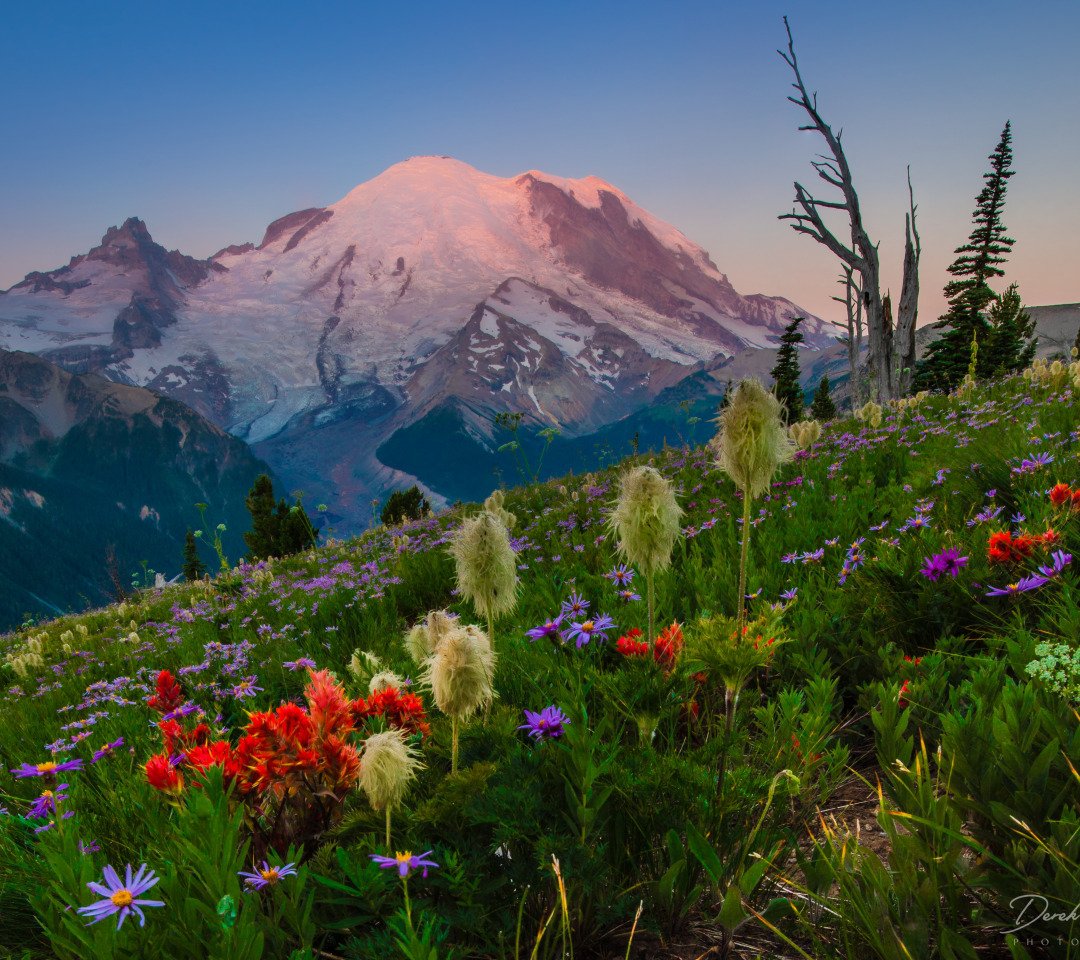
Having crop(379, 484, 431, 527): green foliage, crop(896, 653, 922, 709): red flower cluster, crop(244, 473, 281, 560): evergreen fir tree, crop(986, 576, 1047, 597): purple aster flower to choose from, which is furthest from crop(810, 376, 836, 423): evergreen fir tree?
crop(896, 653, 922, 709): red flower cluster

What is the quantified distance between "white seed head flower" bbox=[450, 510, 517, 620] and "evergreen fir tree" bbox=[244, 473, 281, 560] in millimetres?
33105

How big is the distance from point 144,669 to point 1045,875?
6.17 m

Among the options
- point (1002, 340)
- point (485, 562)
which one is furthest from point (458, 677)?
point (1002, 340)

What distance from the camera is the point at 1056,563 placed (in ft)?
8.22

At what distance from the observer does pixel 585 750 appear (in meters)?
1.62

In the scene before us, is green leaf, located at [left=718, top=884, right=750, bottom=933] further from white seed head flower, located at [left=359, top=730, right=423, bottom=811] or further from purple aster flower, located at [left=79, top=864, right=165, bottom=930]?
purple aster flower, located at [left=79, top=864, right=165, bottom=930]

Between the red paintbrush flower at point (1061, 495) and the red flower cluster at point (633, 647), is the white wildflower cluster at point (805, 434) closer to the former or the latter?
the red paintbrush flower at point (1061, 495)

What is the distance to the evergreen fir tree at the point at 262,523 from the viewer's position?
34781 mm

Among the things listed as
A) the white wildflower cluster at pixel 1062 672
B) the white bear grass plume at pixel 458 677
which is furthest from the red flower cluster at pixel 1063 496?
the white bear grass plume at pixel 458 677

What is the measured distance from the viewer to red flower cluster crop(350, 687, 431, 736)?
2.17 meters

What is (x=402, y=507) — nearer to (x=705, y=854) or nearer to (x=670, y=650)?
(x=670, y=650)

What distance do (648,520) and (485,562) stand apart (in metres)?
0.64

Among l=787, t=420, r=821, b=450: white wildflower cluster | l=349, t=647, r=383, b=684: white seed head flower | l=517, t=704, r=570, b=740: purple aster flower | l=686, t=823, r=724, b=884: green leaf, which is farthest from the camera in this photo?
l=787, t=420, r=821, b=450: white wildflower cluster

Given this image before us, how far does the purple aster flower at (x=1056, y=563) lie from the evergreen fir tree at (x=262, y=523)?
34006 millimetres
